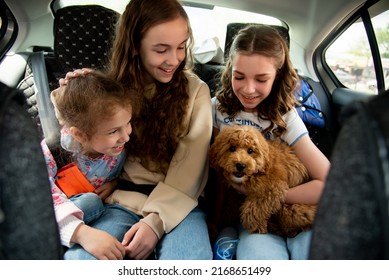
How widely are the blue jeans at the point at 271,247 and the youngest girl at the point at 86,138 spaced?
37 centimetres

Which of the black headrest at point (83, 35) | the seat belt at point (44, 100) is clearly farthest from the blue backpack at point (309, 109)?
the seat belt at point (44, 100)

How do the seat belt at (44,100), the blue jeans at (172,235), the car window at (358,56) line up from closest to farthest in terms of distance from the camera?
the blue jeans at (172,235), the seat belt at (44,100), the car window at (358,56)

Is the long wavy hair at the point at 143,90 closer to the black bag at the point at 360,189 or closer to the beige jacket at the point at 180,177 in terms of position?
the beige jacket at the point at 180,177

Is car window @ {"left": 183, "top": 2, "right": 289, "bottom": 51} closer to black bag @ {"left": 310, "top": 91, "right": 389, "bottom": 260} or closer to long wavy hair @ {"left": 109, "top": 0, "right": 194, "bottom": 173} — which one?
long wavy hair @ {"left": 109, "top": 0, "right": 194, "bottom": 173}

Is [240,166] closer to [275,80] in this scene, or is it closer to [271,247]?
[271,247]

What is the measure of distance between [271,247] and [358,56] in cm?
116

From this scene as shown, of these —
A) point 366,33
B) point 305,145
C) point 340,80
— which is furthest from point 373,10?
point 305,145

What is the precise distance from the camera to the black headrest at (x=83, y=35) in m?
1.44

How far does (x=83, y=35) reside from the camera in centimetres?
146

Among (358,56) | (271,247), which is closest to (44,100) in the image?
(271,247)

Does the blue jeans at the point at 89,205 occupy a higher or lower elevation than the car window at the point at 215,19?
lower

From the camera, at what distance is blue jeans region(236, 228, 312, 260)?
0.86 m

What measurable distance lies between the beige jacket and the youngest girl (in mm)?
105
